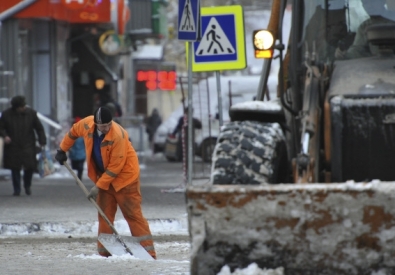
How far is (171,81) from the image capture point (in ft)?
144

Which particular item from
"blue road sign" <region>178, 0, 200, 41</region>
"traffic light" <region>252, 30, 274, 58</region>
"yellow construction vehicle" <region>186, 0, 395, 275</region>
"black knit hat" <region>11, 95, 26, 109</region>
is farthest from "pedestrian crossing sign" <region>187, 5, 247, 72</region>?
"yellow construction vehicle" <region>186, 0, 395, 275</region>

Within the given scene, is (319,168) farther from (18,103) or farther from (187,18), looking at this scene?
(18,103)

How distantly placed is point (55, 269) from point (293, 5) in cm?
288

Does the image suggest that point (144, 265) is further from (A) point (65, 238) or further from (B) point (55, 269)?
(A) point (65, 238)

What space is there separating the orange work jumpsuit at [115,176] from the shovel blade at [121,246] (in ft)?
0.31

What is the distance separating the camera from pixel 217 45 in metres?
14.3

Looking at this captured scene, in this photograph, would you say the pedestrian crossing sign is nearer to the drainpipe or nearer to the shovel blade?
the shovel blade

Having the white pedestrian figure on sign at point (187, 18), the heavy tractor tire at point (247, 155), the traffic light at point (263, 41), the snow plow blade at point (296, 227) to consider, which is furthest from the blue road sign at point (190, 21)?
the snow plow blade at point (296, 227)

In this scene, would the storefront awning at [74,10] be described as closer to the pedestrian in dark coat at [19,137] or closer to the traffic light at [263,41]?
the pedestrian in dark coat at [19,137]

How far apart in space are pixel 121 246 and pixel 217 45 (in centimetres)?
433

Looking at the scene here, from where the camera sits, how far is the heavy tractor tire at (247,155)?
22.9ft

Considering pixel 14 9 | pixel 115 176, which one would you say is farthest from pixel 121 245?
pixel 14 9

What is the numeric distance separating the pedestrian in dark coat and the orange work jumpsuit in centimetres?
689

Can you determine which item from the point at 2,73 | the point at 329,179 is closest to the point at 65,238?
the point at 329,179
